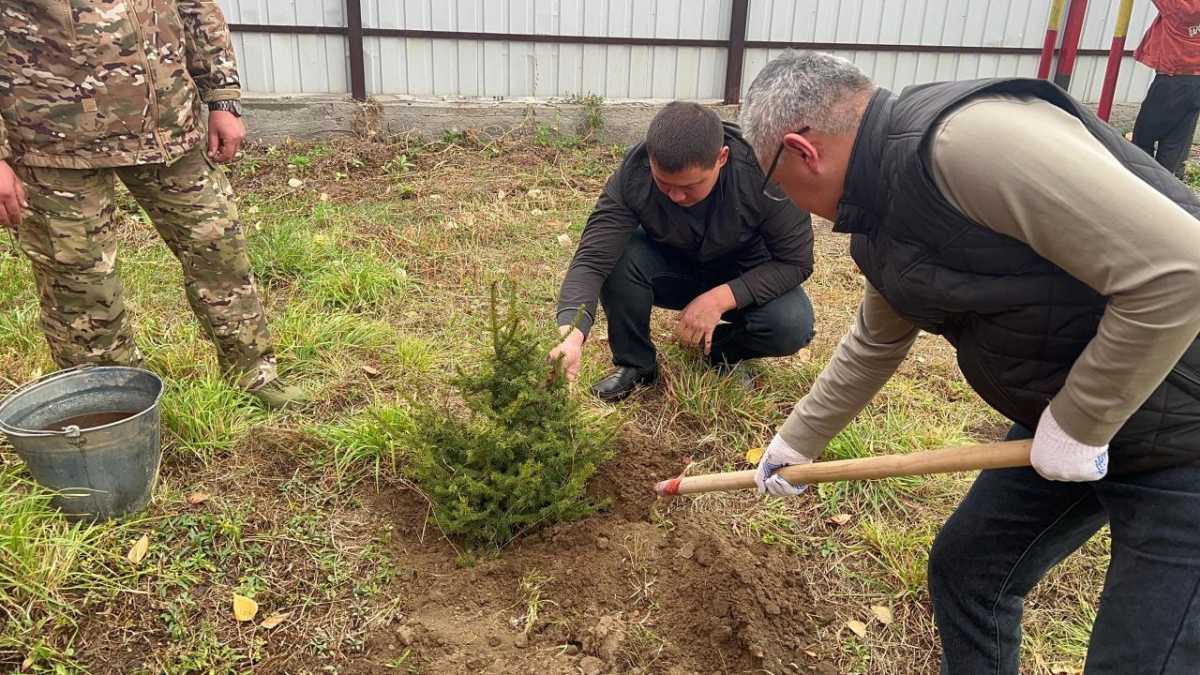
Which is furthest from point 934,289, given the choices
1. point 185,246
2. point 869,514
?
point 185,246

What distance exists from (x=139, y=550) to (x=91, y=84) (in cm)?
157

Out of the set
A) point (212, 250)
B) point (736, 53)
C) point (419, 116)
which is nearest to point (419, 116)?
point (419, 116)

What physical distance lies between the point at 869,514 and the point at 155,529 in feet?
8.02

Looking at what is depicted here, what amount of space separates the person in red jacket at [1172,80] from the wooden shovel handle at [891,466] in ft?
19.4

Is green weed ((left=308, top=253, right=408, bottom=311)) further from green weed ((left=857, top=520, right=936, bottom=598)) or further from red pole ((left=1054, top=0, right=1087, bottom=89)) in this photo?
red pole ((left=1054, top=0, right=1087, bottom=89))

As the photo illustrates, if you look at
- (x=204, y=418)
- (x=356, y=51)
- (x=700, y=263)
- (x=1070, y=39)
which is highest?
(x=1070, y=39)

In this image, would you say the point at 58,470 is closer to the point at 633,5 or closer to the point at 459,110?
the point at 459,110

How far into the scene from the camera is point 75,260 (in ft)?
9.77

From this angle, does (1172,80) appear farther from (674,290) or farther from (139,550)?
(139,550)

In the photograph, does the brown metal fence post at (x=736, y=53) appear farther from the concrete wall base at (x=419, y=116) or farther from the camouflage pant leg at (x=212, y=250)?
the camouflage pant leg at (x=212, y=250)

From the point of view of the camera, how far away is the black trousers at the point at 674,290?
12.1 ft

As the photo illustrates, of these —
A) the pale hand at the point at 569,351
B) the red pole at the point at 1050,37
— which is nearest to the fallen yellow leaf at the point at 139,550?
the pale hand at the point at 569,351

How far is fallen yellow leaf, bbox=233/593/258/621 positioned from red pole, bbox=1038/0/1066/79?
26.6 feet

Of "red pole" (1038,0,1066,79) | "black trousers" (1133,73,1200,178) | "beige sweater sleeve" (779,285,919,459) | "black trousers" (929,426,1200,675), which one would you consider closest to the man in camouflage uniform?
"beige sweater sleeve" (779,285,919,459)
